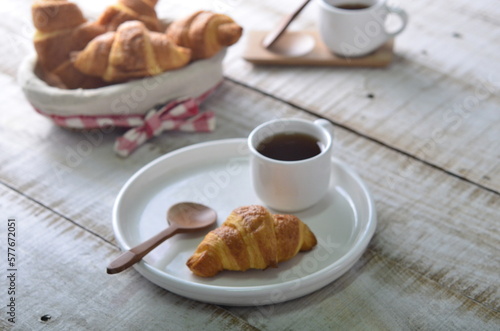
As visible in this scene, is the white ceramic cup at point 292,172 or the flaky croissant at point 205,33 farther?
the flaky croissant at point 205,33

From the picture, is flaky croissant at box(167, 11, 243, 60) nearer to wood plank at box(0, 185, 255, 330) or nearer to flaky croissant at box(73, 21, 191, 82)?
flaky croissant at box(73, 21, 191, 82)

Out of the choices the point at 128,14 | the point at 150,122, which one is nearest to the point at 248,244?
the point at 150,122

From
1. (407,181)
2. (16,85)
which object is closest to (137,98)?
(16,85)

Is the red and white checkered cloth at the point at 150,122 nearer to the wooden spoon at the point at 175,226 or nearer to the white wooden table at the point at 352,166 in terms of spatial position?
the white wooden table at the point at 352,166

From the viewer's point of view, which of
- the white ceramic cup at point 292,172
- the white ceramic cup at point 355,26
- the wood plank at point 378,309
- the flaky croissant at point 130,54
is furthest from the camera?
the white ceramic cup at point 355,26

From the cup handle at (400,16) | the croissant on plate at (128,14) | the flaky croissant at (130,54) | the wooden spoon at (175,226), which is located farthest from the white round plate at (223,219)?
the cup handle at (400,16)
